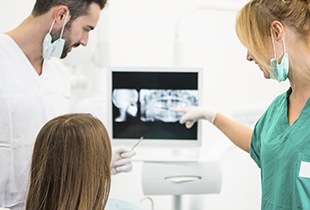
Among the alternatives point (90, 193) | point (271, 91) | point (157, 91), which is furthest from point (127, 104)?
point (271, 91)

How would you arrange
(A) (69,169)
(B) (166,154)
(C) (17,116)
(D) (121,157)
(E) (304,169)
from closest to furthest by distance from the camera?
(A) (69,169)
(E) (304,169)
(C) (17,116)
(D) (121,157)
(B) (166,154)

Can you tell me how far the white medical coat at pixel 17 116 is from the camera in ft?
5.07

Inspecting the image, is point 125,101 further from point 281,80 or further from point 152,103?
point 281,80

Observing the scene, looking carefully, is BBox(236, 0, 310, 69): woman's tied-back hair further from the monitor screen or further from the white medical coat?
the white medical coat

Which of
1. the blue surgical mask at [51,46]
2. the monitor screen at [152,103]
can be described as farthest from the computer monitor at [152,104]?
the blue surgical mask at [51,46]

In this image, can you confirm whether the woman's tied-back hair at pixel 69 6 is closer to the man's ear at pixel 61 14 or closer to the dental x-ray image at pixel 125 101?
the man's ear at pixel 61 14

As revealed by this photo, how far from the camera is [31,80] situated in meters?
1.62

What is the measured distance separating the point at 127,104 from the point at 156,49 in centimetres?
87

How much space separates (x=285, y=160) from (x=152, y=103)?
0.67m

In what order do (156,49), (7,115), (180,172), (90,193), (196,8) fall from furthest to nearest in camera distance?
(156,49)
(196,8)
(180,172)
(7,115)
(90,193)

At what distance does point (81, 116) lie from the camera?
114cm

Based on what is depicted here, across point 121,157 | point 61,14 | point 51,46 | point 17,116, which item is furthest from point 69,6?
point 121,157

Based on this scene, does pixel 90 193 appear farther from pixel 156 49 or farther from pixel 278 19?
pixel 156 49

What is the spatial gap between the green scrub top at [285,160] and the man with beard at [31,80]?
568 mm
